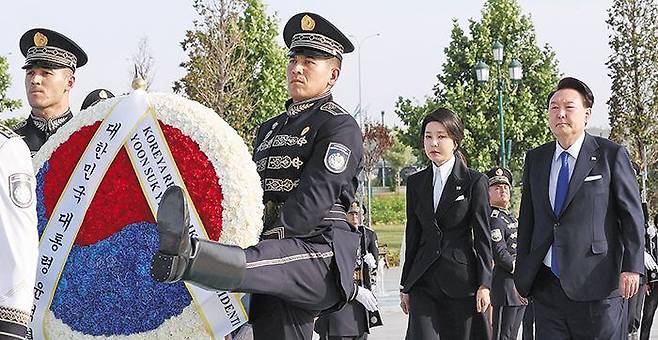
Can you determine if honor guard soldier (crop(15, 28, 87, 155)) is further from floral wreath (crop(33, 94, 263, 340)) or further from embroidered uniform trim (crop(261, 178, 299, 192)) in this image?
embroidered uniform trim (crop(261, 178, 299, 192))

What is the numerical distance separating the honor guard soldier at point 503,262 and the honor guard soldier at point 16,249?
315 inches

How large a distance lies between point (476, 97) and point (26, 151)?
33660 mm

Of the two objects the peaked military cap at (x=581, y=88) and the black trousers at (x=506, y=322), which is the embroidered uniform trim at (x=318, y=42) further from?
the black trousers at (x=506, y=322)

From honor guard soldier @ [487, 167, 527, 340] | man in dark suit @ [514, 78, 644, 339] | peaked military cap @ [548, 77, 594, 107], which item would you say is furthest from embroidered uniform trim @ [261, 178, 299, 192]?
honor guard soldier @ [487, 167, 527, 340]

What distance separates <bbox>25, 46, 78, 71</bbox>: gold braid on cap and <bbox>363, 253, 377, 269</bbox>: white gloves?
15.2 ft

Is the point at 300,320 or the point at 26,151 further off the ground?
the point at 26,151

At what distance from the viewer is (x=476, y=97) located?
37.5m

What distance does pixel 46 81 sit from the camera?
731cm

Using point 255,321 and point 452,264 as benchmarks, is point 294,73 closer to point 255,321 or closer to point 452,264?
point 255,321

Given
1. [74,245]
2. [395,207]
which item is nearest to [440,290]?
[74,245]

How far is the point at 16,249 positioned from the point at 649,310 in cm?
1044

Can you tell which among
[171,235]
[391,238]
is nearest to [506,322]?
[171,235]

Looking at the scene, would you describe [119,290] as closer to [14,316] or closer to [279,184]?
[279,184]

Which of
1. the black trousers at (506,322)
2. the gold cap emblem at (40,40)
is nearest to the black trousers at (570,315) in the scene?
the gold cap emblem at (40,40)
